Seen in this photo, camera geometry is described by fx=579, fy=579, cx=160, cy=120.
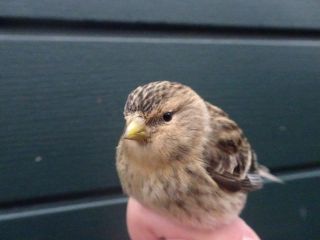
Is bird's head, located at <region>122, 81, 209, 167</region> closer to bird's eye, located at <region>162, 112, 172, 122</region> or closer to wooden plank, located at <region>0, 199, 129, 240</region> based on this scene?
bird's eye, located at <region>162, 112, 172, 122</region>

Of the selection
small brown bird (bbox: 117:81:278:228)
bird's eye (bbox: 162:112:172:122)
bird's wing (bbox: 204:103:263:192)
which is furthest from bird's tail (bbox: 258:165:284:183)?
bird's eye (bbox: 162:112:172:122)

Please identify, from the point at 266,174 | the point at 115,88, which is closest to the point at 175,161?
the point at 115,88

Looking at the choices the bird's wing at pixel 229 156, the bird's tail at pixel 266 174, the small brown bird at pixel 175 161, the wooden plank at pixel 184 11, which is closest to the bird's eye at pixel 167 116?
the small brown bird at pixel 175 161

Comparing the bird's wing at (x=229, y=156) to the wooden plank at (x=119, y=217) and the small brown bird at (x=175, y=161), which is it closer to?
the small brown bird at (x=175, y=161)

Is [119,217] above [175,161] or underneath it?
underneath

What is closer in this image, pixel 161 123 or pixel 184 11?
pixel 161 123

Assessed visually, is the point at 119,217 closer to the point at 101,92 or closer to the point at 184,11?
the point at 101,92

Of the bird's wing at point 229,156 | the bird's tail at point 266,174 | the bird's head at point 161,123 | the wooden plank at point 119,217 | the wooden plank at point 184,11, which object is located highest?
the wooden plank at point 184,11
